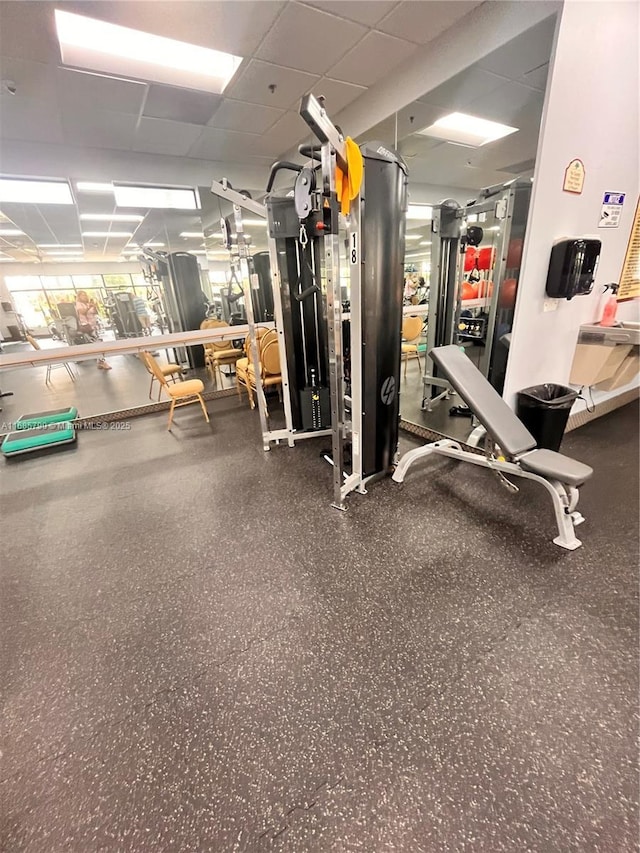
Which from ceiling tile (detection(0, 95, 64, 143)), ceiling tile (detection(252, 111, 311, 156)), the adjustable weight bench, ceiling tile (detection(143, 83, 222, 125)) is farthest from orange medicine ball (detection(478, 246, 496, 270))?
ceiling tile (detection(0, 95, 64, 143))

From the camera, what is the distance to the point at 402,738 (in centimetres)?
121

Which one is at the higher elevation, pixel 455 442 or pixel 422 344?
pixel 422 344

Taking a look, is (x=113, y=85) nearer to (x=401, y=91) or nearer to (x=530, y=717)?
(x=401, y=91)

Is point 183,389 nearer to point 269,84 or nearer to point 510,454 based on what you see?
point 269,84

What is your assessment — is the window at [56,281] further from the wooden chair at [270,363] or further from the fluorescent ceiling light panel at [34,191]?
the wooden chair at [270,363]

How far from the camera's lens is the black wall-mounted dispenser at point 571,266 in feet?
7.61

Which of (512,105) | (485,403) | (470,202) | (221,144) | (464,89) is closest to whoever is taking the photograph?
(512,105)

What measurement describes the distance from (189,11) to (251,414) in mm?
3360

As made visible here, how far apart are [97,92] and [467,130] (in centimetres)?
319

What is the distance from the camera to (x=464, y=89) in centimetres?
248

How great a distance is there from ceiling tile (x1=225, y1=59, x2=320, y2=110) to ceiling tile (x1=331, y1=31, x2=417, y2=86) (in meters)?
0.29

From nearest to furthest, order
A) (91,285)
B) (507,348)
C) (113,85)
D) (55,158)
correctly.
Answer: (507,348) → (113,85) → (55,158) → (91,285)

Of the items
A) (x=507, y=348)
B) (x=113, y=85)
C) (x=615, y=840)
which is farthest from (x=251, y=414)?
(x=615, y=840)

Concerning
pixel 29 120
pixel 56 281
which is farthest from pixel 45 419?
pixel 29 120
